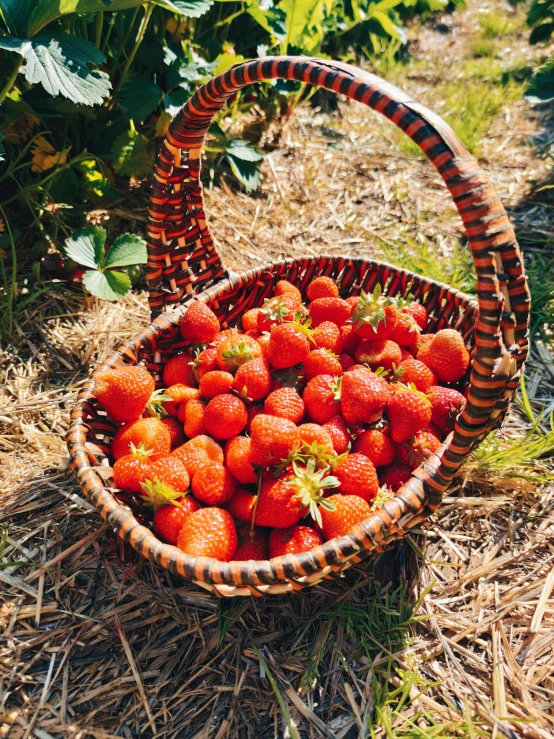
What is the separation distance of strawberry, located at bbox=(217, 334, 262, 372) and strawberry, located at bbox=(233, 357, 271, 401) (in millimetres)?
39

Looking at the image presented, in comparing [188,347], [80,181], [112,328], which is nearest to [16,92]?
[80,181]

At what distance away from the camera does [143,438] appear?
1.38 m

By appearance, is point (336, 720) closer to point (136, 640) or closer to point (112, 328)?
point (136, 640)

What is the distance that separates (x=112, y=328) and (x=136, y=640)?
1139mm

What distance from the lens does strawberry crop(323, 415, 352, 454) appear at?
1.39 meters

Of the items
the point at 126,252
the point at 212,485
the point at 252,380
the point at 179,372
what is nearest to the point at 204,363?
the point at 179,372

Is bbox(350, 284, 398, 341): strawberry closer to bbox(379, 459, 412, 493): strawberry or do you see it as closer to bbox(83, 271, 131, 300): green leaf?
bbox(379, 459, 412, 493): strawberry

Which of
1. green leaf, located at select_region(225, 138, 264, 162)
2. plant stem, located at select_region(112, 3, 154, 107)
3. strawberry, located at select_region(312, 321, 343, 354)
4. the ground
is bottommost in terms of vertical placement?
the ground

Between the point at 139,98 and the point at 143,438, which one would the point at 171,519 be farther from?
the point at 139,98

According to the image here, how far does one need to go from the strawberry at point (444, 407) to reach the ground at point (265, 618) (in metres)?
0.27

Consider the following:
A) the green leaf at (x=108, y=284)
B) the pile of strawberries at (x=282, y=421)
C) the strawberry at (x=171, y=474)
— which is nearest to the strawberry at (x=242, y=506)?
the pile of strawberries at (x=282, y=421)

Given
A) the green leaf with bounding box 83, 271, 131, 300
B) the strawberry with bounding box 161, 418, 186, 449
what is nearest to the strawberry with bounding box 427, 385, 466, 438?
the strawberry with bounding box 161, 418, 186, 449

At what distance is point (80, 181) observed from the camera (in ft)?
7.45

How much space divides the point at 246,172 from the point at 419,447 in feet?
5.91
